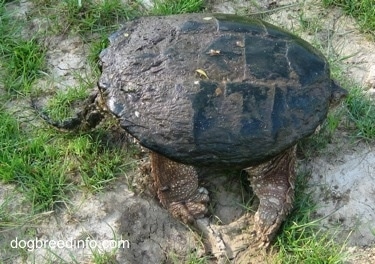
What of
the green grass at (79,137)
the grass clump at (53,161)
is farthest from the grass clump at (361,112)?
the grass clump at (53,161)

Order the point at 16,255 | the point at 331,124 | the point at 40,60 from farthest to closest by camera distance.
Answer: the point at 40,60
the point at 331,124
the point at 16,255

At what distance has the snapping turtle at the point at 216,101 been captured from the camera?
3.02 meters

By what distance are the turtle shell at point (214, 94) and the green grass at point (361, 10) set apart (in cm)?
111

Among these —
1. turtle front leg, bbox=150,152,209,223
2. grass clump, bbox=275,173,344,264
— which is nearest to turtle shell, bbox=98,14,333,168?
turtle front leg, bbox=150,152,209,223

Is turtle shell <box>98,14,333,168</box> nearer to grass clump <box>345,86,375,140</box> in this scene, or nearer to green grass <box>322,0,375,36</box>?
grass clump <box>345,86,375,140</box>

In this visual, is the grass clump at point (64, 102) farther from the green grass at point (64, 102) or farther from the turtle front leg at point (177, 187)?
the turtle front leg at point (177, 187)

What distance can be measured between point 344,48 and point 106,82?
1858mm

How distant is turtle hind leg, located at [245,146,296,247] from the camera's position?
10.3 feet

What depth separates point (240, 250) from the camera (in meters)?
3.13

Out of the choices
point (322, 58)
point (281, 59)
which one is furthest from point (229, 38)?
point (322, 58)

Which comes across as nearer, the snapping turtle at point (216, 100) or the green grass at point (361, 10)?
the snapping turtle at point (216, 100)

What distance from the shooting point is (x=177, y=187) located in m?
3.27

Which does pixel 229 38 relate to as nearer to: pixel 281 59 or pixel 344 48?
pixel 281 59

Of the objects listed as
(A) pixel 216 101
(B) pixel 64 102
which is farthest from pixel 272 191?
(B) pixel 64 102
